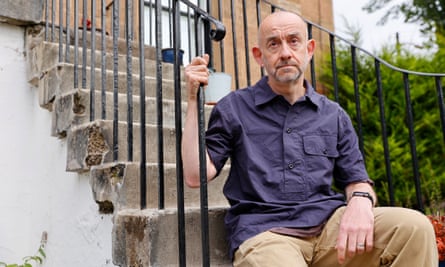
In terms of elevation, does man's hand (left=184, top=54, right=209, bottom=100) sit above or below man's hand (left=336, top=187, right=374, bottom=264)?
above

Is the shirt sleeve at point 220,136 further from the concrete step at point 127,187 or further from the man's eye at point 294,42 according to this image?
the concrete step at point 127,187


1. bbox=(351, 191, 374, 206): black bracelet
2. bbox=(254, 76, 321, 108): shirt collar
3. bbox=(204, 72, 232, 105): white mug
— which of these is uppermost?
bbox=(204, 72, 232, 105): white mug

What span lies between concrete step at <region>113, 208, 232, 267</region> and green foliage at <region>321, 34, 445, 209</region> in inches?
107

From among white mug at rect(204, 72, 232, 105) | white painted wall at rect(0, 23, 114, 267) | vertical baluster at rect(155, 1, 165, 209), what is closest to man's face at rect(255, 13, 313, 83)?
vertical baluster at rect(155, 1, 165, 209)

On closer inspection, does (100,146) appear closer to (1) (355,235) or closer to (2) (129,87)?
(2) (129,87)

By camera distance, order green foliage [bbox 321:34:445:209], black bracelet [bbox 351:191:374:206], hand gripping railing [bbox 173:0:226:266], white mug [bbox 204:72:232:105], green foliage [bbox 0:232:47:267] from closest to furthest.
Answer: hand gripping railing [bbox 173:0:226:266]
black bracelet [bbox 351:191:374:206]
green foliage [bbox 0:232:47:267]
white mug [bbox 204:72:232:105]
green foliage [bbox 321:34:445:209]

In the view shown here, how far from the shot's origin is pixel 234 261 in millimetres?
1628

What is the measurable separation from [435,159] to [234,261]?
3580 mm

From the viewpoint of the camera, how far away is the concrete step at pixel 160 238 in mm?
1795

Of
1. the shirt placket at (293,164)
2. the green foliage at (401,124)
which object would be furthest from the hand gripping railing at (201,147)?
the green foliage at (401,124)

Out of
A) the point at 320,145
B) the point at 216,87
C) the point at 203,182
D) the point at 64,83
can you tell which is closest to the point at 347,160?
the point at 320,145

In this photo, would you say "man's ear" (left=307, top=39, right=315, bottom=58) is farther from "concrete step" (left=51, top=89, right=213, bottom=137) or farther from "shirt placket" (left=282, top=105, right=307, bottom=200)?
"concrete step" (left=51, top=89, right=213, bottom=137)

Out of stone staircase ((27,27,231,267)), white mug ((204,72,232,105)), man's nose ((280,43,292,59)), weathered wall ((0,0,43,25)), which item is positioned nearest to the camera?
man's nose ((280,43,292,59))

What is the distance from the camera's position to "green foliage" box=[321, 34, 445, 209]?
4.38m
